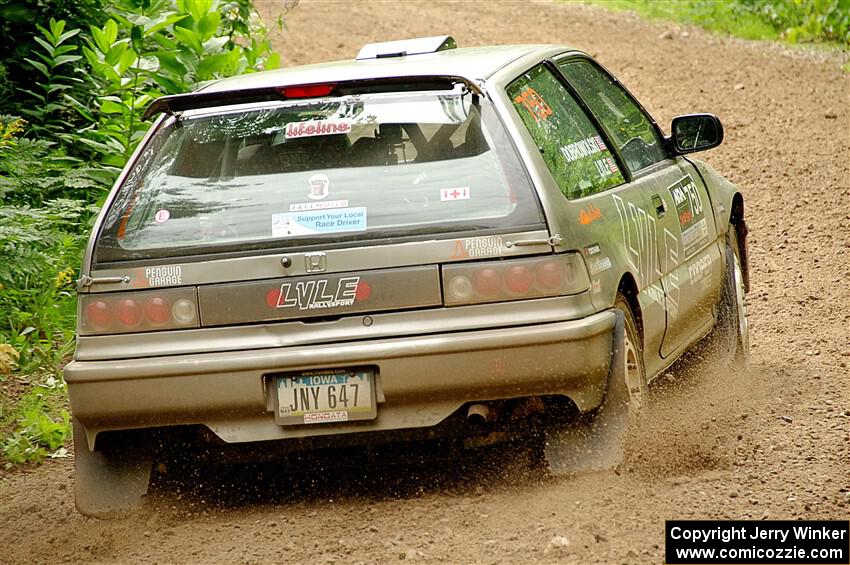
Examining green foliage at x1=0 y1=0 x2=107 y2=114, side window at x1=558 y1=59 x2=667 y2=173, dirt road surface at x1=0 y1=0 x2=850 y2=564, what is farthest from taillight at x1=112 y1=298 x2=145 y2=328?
green foliage at x1=0 y1=0 x2=107 y2=114

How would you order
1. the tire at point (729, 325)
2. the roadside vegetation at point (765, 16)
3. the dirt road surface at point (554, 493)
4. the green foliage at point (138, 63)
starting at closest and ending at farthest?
1. the dirt road surface at point (554, 493)
2. the tire at point (729, 325)
3. the green foliage at point (138, 63)
4. the roadside vegetation at point (765, 16)

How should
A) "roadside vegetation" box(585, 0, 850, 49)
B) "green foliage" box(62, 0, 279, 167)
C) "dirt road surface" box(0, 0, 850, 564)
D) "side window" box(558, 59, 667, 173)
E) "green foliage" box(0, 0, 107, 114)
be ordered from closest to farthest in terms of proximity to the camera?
"dirt road surface" box(0, 0, 850, 564), "side window" box(558, 59, 667, 173), "green foliage" box(62, 0, 279, 167), "green foliage" box(0, 0, 107, 114), "roadside vegetation" box(585, 0, 850, 49)

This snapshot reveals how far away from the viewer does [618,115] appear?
650 centimetres

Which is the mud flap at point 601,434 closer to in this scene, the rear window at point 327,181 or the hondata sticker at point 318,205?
the rear window at point 327,181

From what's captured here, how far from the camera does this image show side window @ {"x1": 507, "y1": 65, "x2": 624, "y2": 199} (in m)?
5.24

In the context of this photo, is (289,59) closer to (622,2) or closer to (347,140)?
(622,2)

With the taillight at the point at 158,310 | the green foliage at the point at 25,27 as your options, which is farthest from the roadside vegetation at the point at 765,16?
the taillight at the point at 158,310

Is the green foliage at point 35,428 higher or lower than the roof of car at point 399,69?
lower

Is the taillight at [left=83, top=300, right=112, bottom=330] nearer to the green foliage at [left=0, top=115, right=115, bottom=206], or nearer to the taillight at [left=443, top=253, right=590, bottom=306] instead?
the taillight at [left=443, top=253, right=590, bottom=306]

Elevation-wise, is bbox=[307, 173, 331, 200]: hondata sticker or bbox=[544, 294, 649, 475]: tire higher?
bbox=[307, 173, 331, 200]: hondata sticker

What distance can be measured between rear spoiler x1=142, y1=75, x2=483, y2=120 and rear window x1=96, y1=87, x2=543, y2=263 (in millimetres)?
32

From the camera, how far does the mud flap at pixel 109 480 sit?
525cm

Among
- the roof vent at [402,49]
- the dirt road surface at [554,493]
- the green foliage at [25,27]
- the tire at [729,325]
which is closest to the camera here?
the dirt road surface at [554,493]

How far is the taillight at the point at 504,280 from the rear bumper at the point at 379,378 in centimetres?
12
